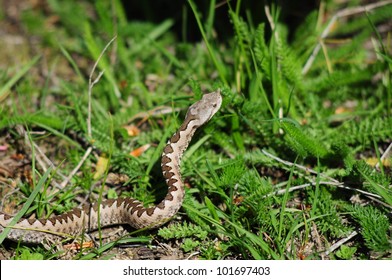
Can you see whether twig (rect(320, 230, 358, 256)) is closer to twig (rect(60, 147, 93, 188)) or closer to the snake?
the snake

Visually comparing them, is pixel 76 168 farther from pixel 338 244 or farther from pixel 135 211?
pixel 338 244

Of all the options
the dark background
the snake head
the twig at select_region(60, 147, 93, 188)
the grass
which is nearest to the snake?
the snake head

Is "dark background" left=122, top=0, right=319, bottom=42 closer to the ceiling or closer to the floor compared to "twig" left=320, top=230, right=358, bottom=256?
closer to the ceiling

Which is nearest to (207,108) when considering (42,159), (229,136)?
(229,136)

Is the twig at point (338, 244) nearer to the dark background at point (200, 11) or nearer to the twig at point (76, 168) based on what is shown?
the twig at point (76, 168)

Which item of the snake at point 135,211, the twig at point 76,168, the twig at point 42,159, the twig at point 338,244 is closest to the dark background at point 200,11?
the snake at point 135,211

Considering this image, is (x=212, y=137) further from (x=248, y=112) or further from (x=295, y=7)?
(x=295, y=7)
